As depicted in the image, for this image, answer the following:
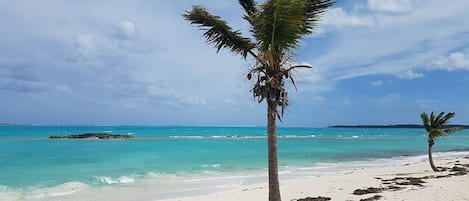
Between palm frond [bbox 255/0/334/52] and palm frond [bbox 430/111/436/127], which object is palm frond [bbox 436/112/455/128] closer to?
palm frond [bbox 430/111/436/127]

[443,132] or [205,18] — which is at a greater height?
[205,18]

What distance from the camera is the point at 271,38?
6711 mm

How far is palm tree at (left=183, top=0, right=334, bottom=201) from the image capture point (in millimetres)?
6438

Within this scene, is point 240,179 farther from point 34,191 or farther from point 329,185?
point 34,191

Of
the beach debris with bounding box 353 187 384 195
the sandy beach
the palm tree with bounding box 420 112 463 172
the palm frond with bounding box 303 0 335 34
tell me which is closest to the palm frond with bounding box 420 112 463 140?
the palm tree with bounding box 420 112 463 172

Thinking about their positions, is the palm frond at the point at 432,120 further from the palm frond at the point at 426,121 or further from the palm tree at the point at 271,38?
the palm tree at the point at 271,38

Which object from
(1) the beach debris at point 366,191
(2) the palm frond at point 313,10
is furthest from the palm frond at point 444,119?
(2) the palm frond at point 313,10

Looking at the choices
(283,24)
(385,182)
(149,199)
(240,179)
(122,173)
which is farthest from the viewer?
(122,173)

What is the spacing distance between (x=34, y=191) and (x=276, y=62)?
1512 cm

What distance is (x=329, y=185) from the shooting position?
51.6ft

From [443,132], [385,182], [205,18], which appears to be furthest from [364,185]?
[205,18]

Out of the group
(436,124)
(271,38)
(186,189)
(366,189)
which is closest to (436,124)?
(436,124)

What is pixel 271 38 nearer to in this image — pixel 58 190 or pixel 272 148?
pixel 272 148

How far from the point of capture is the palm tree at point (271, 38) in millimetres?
6438
